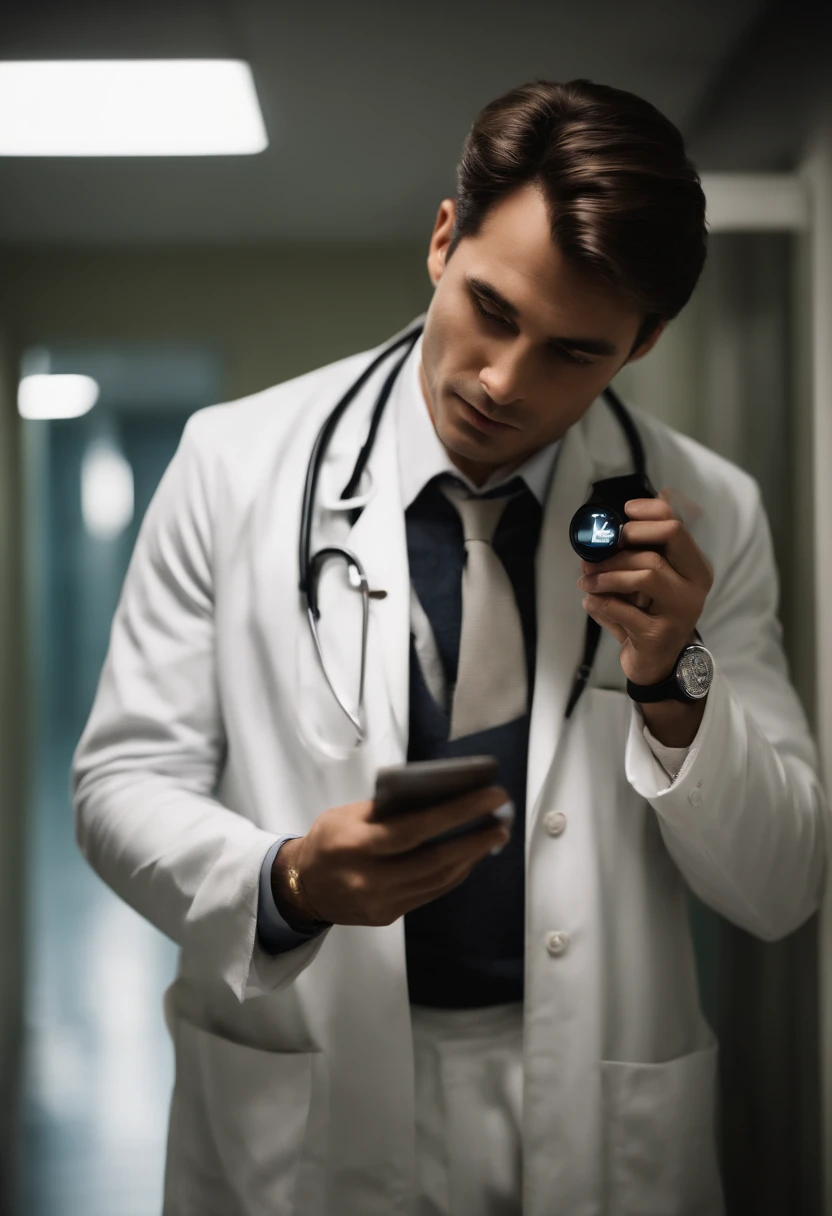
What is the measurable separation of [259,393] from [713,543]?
659 millimetres

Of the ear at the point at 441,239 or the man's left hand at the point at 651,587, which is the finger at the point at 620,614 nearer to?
the man's left hand at the point at 651,587

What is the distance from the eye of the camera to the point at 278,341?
138cm

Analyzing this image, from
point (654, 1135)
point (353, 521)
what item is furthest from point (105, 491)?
point (654, 1135)

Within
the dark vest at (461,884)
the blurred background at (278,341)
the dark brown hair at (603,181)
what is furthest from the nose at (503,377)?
the blurred background at (278,341)

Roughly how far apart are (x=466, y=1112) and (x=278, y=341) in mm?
1067

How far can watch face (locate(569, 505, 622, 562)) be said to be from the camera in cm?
95

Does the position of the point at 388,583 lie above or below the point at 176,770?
above

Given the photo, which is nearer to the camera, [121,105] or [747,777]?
[747,777]

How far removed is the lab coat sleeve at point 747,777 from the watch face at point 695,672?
14mm

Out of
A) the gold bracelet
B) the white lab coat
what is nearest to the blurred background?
the white lab coat

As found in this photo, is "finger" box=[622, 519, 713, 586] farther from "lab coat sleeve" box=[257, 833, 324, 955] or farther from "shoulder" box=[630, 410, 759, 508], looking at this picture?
"lab coat sleeve" box=[257, 833, 324, 955]

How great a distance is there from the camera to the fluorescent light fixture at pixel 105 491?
4.54 ft

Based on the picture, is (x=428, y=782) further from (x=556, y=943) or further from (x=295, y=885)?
(x=556, y=943)

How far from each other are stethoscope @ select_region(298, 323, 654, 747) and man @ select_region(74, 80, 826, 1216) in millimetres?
12
